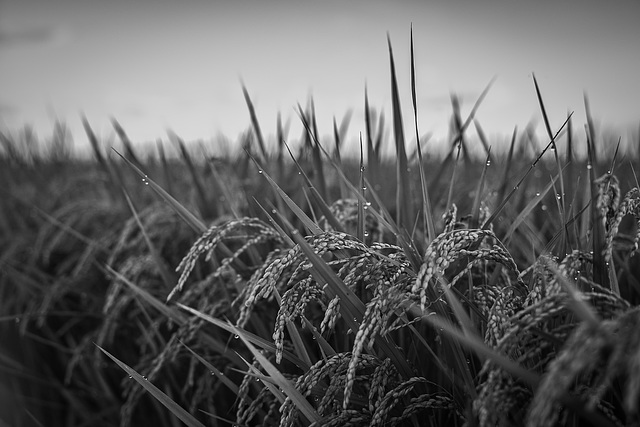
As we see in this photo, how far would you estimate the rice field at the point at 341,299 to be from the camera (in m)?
1.09

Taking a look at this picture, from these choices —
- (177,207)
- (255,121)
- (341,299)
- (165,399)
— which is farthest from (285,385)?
(255,121)

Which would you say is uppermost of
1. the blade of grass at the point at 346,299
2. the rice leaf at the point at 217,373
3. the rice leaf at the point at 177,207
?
the rice leaf at the point at 177,207

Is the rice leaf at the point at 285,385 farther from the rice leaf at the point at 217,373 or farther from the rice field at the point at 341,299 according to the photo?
the rice leaf at the point at 217,373

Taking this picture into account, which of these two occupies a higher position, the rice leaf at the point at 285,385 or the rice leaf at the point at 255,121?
the rice leaf at the point at 255,121

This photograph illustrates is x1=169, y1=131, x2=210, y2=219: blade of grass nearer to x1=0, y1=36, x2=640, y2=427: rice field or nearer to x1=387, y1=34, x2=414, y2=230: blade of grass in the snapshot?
x1=0, y1=36, x2=640, y2=427: rice field

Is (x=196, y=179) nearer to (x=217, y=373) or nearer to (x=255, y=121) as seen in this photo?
(x=255, y=121)

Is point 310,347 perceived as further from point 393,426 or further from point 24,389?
point 24,389

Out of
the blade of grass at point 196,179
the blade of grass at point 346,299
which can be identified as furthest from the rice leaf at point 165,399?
the blade of grass at point 196,179

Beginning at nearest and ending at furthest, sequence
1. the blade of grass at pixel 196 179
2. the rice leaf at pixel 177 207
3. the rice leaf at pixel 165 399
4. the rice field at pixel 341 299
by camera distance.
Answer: the rice field at pixel 341 299
the rice leaf at pixel 165 399
the rice leaf at pixel 177 207
the blade of grass at pixel 196 179

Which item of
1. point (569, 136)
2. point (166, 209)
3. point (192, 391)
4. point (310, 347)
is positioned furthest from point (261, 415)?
point (569, 136)

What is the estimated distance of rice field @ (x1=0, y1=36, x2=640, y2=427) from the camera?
3.59 ft

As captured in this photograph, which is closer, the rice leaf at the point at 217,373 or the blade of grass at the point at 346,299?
the blade of grass at the point at 346,299

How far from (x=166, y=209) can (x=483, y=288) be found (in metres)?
1.57

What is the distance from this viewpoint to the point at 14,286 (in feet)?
10.4
